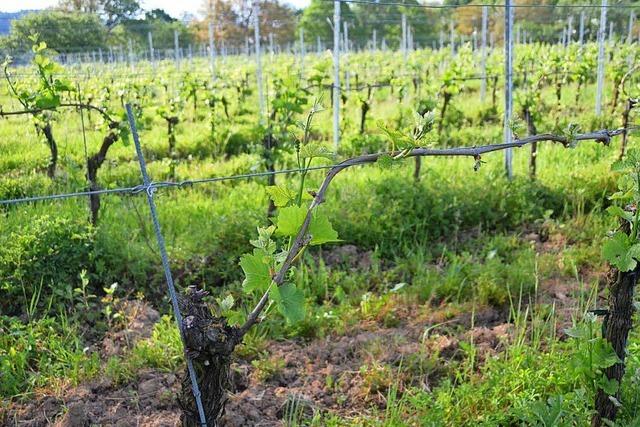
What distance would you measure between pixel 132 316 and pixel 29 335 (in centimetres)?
61

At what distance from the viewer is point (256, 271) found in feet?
6.53

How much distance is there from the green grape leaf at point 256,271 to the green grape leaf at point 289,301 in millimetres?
57

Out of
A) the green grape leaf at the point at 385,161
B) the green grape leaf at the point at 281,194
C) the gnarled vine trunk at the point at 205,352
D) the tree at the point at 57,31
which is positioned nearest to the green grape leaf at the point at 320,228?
the green grape leaf at the point at 281,194

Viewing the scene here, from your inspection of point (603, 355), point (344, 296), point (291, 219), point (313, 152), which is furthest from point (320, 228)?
point (344, 296)

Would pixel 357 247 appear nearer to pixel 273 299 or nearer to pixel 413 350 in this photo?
pixel 413 350

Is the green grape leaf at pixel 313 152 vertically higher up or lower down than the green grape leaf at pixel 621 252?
higher up

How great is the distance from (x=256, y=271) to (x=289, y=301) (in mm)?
145

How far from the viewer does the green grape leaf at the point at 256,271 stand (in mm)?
1970

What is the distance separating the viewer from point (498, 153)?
7.89 m

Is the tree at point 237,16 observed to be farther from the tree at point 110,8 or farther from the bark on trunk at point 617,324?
the bark on trunk at point 617,324

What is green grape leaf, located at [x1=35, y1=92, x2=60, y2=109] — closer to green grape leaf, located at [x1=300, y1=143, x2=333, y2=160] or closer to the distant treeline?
the distant treeline

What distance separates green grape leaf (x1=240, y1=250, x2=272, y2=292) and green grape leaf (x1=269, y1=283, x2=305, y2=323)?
0.06 m

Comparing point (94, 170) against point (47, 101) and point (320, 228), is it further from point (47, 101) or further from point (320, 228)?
point (320, 228)

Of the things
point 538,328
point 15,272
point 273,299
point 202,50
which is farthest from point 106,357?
point 202,50
